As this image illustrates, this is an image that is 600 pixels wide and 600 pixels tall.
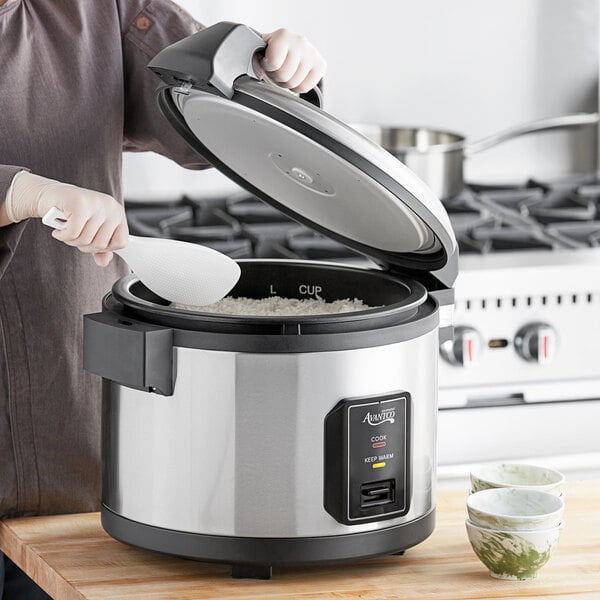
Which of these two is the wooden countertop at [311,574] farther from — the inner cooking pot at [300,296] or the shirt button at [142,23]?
the shirt button at [142,23]

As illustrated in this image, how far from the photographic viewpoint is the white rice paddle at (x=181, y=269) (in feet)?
3.88

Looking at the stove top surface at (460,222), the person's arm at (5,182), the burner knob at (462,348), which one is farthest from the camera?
the stove top surface at (460,222)

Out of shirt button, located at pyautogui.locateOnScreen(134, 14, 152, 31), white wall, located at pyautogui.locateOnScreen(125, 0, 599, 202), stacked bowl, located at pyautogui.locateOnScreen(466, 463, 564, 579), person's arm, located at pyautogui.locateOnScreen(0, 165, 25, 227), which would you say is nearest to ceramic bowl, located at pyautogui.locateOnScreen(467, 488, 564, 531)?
stacked bowl, located at pyautogui.locateOnScreen(466, 463, 564, 579)

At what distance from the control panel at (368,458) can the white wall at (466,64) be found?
1.45 meters

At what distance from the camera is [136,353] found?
109cm

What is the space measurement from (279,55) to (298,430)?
36cm

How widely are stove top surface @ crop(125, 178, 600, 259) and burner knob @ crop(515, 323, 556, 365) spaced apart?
15cm

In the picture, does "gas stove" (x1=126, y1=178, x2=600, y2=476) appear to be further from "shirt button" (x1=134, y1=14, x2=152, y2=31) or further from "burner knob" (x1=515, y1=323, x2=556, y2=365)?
"shirt button" (x1=134, y1=14, x2=152, y2=31)

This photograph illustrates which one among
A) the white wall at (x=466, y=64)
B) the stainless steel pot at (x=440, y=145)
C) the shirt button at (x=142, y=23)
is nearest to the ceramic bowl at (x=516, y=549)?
the shirt button at (x=142, y=23)

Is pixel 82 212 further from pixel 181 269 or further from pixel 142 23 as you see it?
pixel 142 23

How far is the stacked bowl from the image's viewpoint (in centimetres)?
109

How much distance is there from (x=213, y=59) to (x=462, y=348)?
1000mm

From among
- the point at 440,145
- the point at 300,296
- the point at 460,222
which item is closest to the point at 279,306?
the point at 300,296

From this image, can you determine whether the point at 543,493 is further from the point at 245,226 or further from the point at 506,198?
the point at 506,198
